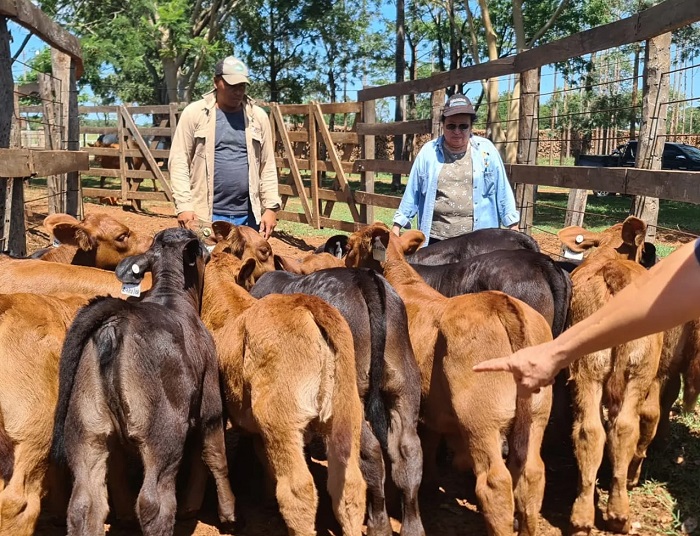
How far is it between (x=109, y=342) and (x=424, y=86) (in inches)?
345

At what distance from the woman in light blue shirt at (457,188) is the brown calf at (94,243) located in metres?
2.51

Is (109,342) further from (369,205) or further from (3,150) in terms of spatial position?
(369,205)

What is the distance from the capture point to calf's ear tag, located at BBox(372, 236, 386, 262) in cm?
558

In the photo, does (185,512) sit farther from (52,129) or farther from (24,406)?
(52,129)

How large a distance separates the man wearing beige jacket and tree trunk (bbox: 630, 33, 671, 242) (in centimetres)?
359

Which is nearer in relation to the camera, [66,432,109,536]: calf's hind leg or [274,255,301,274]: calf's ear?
[66,432,109,536]: calf's hind leg

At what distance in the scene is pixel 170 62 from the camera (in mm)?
24812

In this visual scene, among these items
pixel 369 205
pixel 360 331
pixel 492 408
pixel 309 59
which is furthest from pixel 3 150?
pixel 309 59

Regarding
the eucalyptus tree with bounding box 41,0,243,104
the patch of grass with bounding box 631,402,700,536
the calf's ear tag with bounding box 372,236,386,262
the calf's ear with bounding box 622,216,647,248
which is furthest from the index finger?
the eucalyptus tree with bounding box 41,0,243,104

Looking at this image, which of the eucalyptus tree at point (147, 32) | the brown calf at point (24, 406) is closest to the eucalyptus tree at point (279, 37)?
the eucalyptus tree at point (147, 32)

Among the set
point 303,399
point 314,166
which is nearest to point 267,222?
point 303,399

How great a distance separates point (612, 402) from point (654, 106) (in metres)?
3.65

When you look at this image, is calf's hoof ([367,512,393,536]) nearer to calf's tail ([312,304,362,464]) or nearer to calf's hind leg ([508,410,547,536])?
calf's tail ([312,304,362,464])

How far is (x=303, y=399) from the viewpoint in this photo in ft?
13.1
